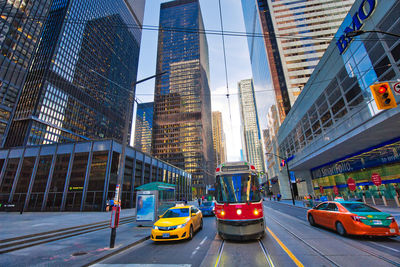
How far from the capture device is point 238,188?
7.57 metres

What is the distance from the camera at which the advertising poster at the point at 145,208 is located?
1270cm

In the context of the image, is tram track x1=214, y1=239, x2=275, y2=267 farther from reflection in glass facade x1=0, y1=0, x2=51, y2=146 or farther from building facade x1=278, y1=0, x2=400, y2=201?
reflection in glass facade x1=0, y1=0, x2=51, y2=146

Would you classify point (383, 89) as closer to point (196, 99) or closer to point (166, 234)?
point (166, 234)

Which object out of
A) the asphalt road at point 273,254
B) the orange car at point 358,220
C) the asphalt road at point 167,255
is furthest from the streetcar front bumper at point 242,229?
the orange car at point 358,220

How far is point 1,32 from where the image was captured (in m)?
55.9

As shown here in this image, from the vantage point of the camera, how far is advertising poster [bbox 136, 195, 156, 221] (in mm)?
12695

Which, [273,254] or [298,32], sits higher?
[298,32]

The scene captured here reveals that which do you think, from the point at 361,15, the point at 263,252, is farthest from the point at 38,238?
the point at 361,15

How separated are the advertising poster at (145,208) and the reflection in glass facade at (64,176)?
17.0m

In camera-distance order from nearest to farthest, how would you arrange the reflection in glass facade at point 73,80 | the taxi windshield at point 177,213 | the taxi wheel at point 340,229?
the taxi wheel at point 340,229, the taxi windshield at point 177,213, the reflection in glass facade at point 73,80

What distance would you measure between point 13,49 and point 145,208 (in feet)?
279

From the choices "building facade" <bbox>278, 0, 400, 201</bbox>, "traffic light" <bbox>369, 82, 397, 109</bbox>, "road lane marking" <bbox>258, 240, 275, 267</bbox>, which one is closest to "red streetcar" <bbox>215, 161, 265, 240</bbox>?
"road lane marking" <bbox>258, 240, 275, 267</bbox>

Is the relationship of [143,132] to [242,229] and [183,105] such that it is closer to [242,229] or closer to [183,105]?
[183,105]

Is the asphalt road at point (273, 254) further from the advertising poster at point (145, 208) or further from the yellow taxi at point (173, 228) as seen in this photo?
the advertising poster at point (145, 208)
